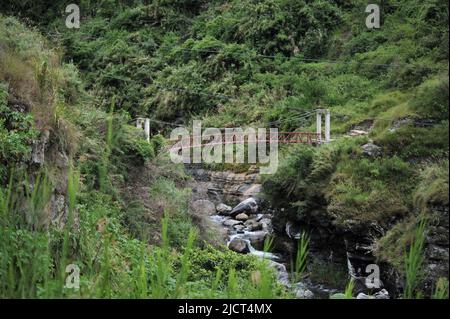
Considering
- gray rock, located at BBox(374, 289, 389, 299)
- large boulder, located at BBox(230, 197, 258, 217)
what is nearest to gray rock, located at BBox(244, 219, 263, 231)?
large boulder, located at BBox(230, 197, 258, 217)

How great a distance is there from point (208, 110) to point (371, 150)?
36.8 ft

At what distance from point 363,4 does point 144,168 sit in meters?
16.8

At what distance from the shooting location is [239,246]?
11.3m

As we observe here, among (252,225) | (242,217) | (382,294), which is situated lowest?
(382,294)

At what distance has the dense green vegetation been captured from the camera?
2357 mm

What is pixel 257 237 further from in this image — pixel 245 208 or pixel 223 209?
pixel 223 209

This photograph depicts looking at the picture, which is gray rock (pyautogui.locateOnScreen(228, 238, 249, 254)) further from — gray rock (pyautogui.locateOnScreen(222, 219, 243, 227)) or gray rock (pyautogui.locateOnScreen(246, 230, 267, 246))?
gray rock (pyautogui.locateOnScreen(222, 219, 243, 227))

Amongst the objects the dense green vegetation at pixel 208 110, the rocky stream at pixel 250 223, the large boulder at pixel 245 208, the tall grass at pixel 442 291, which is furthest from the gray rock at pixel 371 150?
the tall grass at pixel 442 291

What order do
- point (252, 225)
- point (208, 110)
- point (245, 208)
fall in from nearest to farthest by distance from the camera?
point (252, 225)
point (245, 208)
point (208, 110)

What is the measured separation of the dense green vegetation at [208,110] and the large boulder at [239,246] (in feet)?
4.73

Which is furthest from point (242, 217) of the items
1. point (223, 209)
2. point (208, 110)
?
point (208, 110)

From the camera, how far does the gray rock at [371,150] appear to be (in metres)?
9.55

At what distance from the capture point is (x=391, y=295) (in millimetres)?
7730
